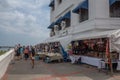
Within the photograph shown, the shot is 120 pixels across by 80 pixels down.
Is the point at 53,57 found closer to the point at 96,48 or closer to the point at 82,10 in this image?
the point at 96,48

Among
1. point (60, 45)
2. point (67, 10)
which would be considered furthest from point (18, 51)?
point (67, 10)

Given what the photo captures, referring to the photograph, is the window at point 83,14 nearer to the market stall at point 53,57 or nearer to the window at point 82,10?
the window at point 82,10

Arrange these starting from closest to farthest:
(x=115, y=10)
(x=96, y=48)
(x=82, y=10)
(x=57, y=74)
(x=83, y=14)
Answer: (x=57, y=74), (x=96, y=48), (x=115, y=10), (x=83, y=14), (x=82, y=10)

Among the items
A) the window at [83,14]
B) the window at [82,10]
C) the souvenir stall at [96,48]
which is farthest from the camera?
the window at [83,14]

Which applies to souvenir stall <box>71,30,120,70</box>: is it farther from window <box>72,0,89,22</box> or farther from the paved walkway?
window <box>72,0,89,22</box>

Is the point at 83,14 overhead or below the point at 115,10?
overhead

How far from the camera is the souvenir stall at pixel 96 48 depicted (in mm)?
16625

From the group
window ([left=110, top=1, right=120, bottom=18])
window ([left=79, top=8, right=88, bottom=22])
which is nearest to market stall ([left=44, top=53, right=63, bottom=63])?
window ([left=79, top=8, right=88, bottom=22])

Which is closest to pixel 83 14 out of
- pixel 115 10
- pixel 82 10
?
pixel 82 10

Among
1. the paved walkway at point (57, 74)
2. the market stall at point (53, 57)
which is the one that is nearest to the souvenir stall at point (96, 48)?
the paved walkway at point (57, 74)

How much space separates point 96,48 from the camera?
21.4 metres

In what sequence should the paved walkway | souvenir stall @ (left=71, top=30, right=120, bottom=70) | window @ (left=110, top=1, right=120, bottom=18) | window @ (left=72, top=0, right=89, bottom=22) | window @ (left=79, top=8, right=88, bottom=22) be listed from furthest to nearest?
window @ (left=79, top=8, right=88, bottom=22), window @ (left=72, top=0, right=89, bottom=22), window @ (left=110, top=1, right=120, bottom=18), souvenir stall @ (left=71, top=30, right=120, bottom=70), the paved walkway

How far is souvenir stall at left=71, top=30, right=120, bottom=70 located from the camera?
1662 cm

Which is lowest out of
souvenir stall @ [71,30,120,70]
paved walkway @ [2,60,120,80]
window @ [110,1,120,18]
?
paved walkway @ [2,60,120,80]
